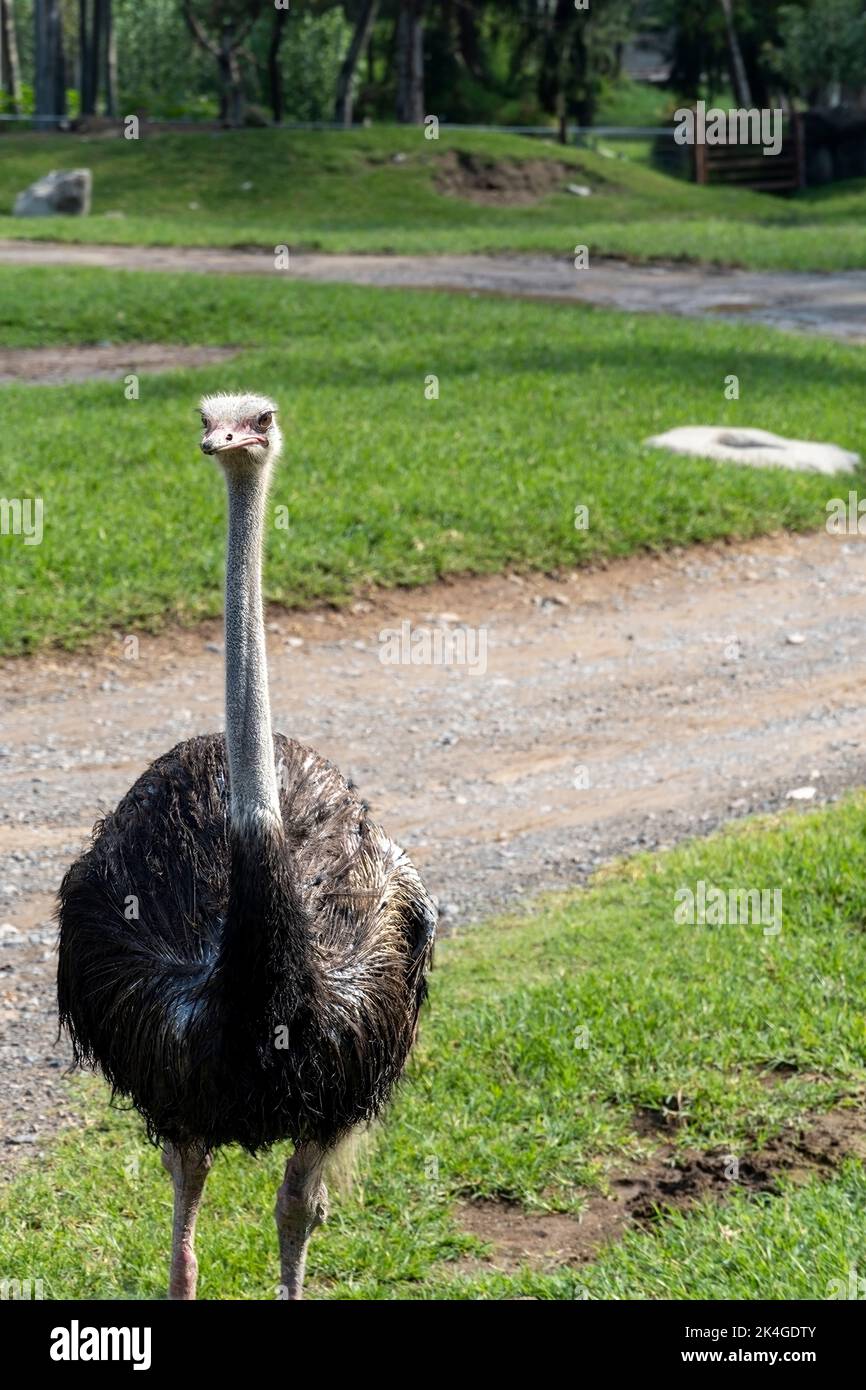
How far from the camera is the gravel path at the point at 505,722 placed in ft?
23.3

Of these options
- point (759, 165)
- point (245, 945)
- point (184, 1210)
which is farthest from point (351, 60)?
point (245, 945)

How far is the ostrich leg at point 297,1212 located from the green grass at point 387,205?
23.2m

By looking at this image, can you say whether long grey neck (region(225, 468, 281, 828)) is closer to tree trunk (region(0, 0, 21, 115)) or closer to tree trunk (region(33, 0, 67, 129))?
tree trunk (region(33, 0, 67, 129))

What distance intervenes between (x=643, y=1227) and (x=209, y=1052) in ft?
5.03

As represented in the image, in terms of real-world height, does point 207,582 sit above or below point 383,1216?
above

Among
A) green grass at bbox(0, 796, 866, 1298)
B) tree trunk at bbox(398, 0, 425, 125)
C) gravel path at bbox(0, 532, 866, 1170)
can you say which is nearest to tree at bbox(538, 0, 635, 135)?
tree trunk at bbox(398, 0, 425, 125)

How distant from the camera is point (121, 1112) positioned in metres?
5.42

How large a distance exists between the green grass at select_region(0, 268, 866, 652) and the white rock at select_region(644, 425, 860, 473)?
1.01 feet

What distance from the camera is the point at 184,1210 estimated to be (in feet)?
14.8

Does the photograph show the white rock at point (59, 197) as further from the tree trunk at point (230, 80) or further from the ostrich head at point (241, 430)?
the ostrich head at point (241, 430)

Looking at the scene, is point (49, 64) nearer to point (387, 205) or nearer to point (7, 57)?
point (7, 57)

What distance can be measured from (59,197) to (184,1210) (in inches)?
1174
